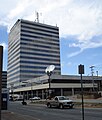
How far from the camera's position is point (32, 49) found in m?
163

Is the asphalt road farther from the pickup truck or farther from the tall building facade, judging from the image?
the tall building facade

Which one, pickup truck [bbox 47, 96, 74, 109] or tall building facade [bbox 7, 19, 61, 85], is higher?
tall building facade [bbox 7, 19, 61, 85]

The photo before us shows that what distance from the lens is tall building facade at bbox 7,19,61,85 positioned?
15988cm

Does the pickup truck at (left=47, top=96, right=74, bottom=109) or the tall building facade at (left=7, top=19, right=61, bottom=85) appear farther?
the tall building facade at (left=7, top=19, right=61, bottom=85)

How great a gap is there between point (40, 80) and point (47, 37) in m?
58.4

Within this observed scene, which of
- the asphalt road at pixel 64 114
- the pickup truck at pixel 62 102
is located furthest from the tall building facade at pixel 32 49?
the asphalt road at pixel 64 114

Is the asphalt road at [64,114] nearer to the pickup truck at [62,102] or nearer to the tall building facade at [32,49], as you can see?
the pickup truck at [62,102]

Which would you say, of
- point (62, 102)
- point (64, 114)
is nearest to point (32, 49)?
point (62, 102)

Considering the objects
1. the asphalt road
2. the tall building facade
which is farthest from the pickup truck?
the tall building facade

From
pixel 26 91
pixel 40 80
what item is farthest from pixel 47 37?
pixel 40 80

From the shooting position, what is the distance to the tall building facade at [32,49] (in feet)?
525

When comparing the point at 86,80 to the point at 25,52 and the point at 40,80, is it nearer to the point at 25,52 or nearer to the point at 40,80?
the point at 40,80

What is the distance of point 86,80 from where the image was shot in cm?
11412

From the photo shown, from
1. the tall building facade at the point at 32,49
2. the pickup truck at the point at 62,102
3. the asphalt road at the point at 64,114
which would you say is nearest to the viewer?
the asphalt road at the point at 64,114
